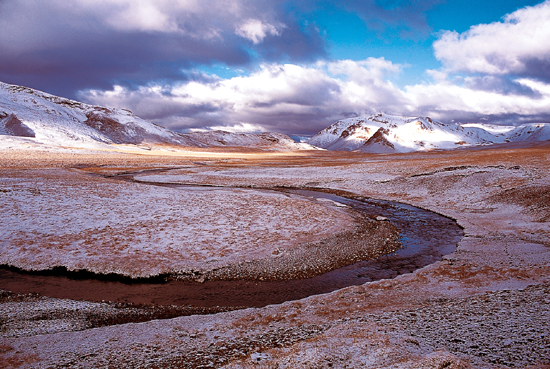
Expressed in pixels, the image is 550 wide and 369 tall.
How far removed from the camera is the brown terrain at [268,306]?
19.1ft

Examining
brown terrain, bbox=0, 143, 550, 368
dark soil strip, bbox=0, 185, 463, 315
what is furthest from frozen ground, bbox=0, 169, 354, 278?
dark soil strip, bbox=0, 185, 463, 315

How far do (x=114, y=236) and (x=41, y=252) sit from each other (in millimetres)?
2869

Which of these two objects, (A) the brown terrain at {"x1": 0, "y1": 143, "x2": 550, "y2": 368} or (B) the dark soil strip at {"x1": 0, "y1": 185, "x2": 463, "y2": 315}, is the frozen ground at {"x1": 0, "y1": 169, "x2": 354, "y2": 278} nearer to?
(A) the brown terrain at {"x1": 0, "y1": 143, "x2": 550, "y2": 368}

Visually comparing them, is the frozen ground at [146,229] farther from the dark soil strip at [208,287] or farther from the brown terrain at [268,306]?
the dark soil strip at [208,287]

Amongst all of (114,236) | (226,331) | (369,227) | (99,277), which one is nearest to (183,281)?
(99,277)

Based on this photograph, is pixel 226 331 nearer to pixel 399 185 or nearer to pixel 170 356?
pixel 170 356

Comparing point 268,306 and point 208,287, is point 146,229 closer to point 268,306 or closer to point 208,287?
point 208,287

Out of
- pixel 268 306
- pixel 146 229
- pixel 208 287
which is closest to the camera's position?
pixel 268 306

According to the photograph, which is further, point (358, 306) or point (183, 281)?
point (183, 281)

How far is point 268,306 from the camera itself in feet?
28.8

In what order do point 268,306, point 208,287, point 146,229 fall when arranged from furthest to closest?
1. point 146,229
2. point 208,287
3. point 268,306

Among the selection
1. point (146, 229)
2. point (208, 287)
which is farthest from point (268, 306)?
point (146, 229)

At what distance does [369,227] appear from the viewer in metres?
18.6

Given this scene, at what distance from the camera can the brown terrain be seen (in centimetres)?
582
